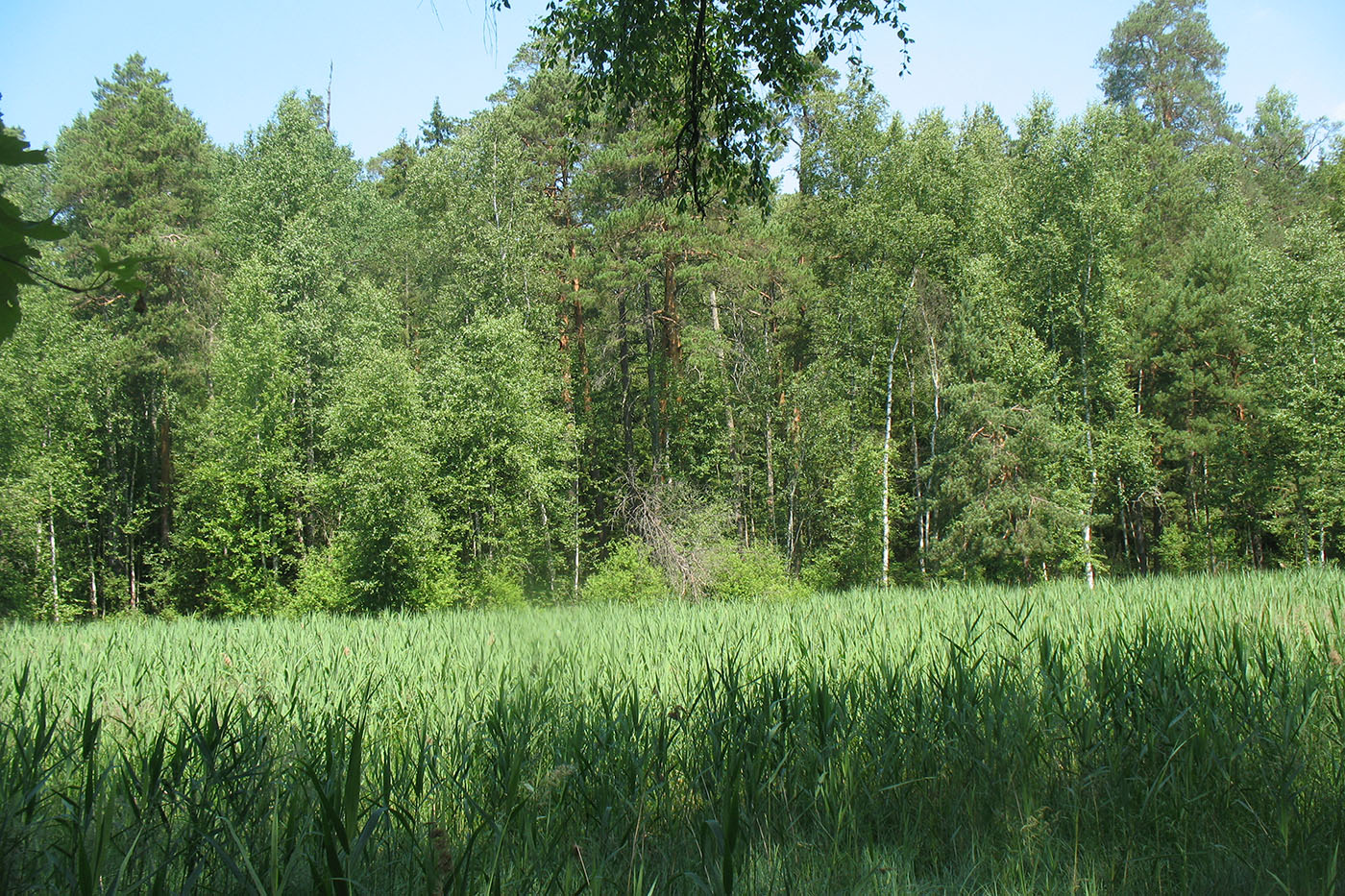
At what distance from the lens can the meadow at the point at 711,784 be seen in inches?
95.8

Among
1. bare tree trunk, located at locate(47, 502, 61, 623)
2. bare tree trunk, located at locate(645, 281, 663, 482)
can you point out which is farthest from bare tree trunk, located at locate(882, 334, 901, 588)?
bare tree trunk, located at locate(47, 502, 61, 623)

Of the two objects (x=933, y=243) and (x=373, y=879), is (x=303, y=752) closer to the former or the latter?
(x=373, y=879)

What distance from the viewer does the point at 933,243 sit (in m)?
23.5

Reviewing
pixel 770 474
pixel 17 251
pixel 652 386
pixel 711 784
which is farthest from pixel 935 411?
pixel 17 251

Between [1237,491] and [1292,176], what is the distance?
17048 millimetres

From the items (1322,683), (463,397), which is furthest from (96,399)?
(1322,683)

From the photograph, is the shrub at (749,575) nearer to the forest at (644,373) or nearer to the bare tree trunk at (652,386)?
the forest at (644,373)

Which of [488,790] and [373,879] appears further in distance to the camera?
[488,790]

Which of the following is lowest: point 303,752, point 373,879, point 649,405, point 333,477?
point 373,879

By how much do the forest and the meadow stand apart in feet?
48.0

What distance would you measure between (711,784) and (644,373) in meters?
21.5

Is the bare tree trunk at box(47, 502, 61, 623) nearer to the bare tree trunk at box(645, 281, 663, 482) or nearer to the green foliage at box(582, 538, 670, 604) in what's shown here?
the green foliage at box(582, 538, 670, 604)

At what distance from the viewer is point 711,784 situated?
3.40 meters

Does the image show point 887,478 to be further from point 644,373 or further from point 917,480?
point 644,373
